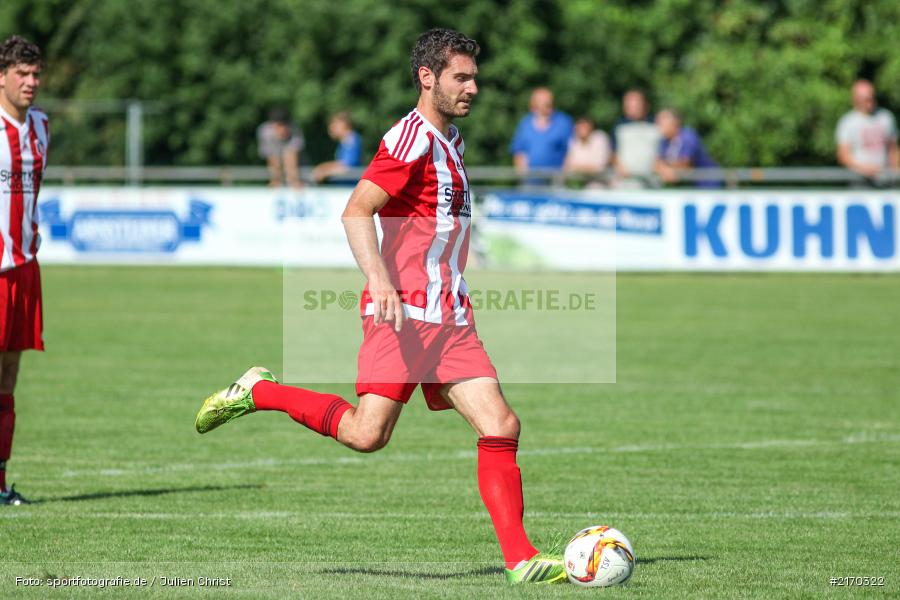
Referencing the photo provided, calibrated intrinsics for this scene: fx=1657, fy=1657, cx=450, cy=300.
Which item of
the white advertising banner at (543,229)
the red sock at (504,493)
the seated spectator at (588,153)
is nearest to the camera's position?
the red sock at (504,493)

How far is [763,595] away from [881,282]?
663 inches

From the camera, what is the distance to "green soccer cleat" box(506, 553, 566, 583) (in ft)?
20.6

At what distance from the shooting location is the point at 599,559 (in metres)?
6.27

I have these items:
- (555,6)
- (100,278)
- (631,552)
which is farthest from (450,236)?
(555,6)

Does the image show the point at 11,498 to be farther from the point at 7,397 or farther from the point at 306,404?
the point at 306,404

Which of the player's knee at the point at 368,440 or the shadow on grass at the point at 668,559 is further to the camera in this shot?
the shadow on grass at the point at 668,559

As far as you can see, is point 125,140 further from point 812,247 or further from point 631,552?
point 631,552

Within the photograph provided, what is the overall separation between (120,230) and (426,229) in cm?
1910

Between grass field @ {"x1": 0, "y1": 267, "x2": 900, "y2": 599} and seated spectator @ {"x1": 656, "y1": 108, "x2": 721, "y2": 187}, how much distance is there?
23.9ft

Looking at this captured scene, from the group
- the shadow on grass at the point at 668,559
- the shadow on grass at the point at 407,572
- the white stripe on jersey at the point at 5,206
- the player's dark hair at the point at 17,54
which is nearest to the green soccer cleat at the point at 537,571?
the shadow on grass at the point at 407,572

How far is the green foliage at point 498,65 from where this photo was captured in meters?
40.7

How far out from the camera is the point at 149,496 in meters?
8.58

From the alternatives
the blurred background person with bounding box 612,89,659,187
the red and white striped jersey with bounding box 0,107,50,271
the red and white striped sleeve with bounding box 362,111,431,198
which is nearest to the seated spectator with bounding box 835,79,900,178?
the blurred background person with bounding box 612,89,659,187

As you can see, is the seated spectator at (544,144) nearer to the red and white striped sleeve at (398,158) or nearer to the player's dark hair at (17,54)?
the player's dark hair at (17,54)
